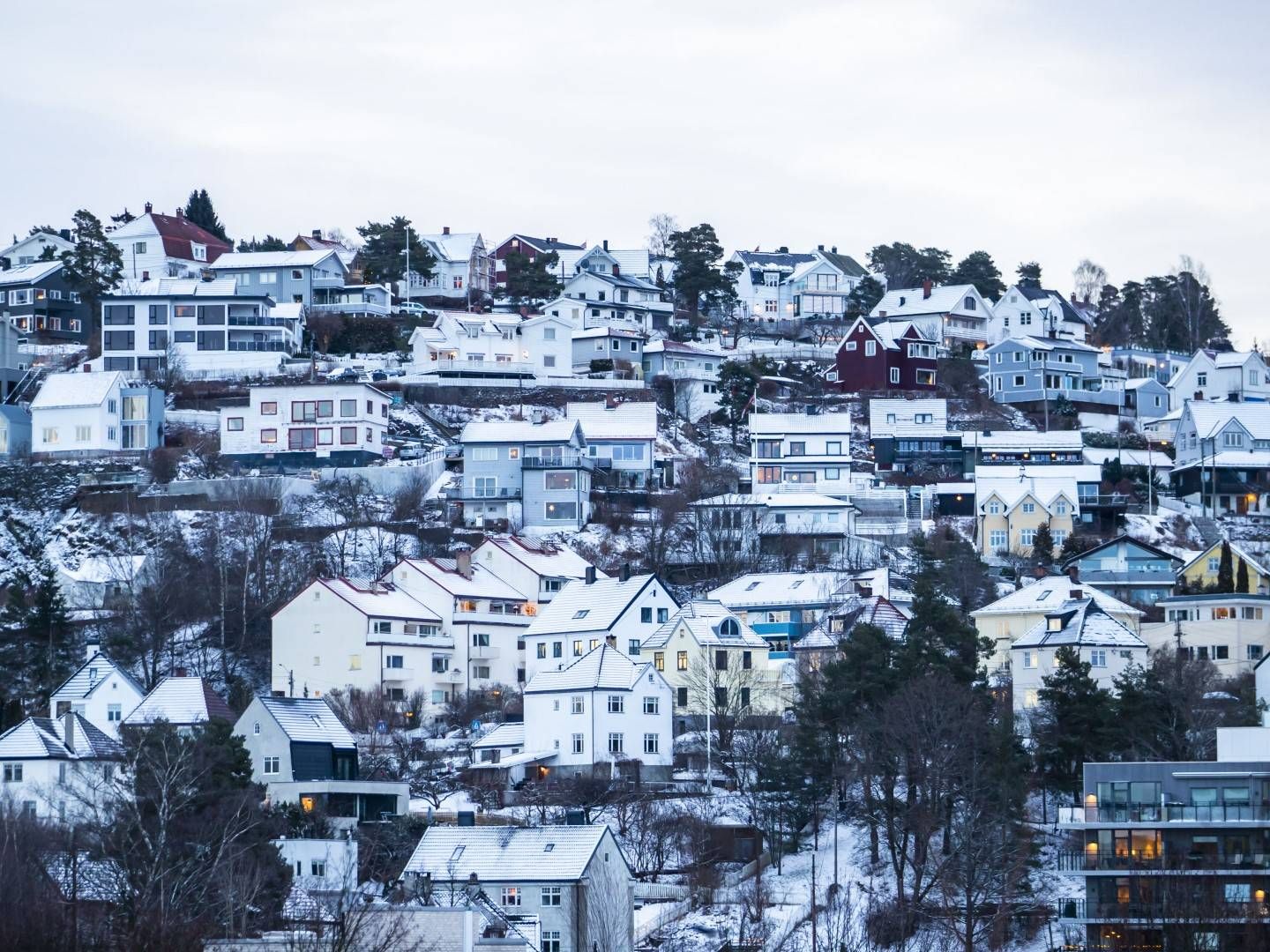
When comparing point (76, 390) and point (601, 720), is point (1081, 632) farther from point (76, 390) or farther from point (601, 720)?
point (76, 390)

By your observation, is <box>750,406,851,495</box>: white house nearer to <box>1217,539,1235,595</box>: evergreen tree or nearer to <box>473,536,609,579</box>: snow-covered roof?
<box>473,536,609,579</box>: snow-covered roof

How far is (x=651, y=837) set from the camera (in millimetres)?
70125

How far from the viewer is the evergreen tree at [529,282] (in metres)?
146

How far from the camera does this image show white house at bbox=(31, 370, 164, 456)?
110m

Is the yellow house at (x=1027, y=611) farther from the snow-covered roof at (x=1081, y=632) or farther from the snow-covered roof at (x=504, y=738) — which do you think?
the snow-covered roof at (x=504, y=738)

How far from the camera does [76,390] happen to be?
4392 inches

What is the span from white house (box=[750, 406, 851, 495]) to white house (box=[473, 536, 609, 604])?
14.1m

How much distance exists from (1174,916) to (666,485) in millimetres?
52519

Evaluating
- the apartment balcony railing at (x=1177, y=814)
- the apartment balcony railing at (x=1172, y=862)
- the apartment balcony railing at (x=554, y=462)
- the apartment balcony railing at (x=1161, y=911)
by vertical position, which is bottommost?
the apartment balcony railing at (x=1161, y=911)

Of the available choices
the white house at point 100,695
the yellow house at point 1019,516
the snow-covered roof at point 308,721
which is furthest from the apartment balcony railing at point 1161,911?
the yellow house at point 1019,516

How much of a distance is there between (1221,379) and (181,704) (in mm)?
71468

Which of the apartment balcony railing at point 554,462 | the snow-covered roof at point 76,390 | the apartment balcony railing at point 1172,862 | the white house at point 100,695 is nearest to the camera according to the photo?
the apartment balcony railing at point 1172,862

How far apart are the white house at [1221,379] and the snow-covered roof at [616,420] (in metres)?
33.0

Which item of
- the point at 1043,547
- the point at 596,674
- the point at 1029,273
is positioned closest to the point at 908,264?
the point at 1029,273
